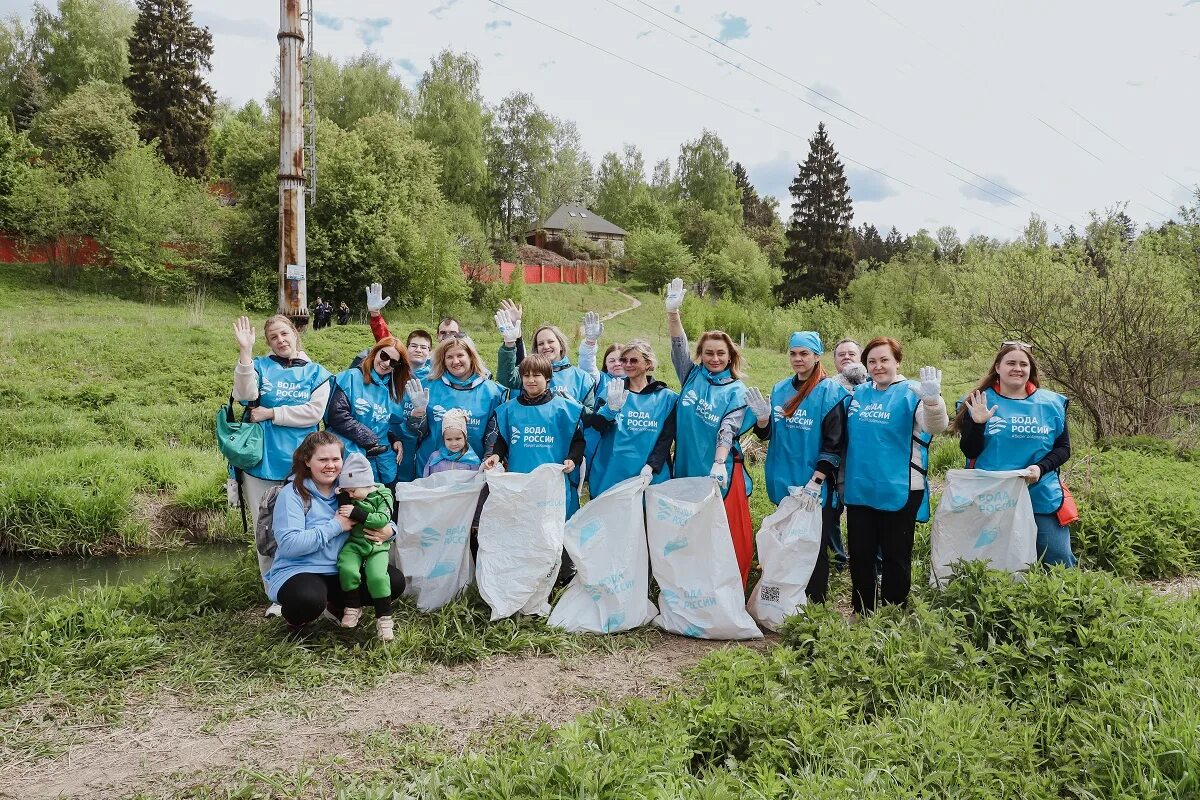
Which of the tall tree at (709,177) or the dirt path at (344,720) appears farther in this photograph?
the tall tree at (709,177)

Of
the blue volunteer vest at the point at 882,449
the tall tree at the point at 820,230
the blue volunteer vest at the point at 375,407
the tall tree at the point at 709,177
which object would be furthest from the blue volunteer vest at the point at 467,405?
the tall tree at the point at 709,177

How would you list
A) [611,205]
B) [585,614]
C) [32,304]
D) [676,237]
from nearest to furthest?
[585,614], [32,304], [676,237], [611,205]

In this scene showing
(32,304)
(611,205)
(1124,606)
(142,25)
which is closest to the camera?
(1124,606)

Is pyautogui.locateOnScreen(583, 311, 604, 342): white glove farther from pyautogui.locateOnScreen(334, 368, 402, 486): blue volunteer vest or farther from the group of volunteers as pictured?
pyautogui.locateOnScreen(334, 368, 402, 486): blue volunteer vest

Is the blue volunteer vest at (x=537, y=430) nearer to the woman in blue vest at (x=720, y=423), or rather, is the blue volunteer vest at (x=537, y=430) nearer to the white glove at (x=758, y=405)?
the woman in blue vest at (x=720, y=423)

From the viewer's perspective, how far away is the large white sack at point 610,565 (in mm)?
4250

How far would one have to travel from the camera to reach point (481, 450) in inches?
186

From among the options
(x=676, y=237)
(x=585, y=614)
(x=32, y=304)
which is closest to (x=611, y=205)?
(x=676, y=237)

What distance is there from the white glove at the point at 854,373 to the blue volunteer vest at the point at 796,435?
0.41m

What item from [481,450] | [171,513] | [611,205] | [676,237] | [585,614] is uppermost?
[611,205]

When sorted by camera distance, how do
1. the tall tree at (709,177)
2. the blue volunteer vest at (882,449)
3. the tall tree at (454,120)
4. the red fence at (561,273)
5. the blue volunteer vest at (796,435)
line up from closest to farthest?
the blue volunteer vest at (882,449) → the blue volunteer vest at (796,435) → the tall tree at (454,120) → the red fence at (561,273) → the tall tree at (709,177)

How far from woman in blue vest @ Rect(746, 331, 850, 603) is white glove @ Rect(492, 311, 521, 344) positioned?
5.41 feet

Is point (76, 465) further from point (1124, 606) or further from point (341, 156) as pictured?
point (341, 156)

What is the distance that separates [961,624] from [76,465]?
8417 millimetres
